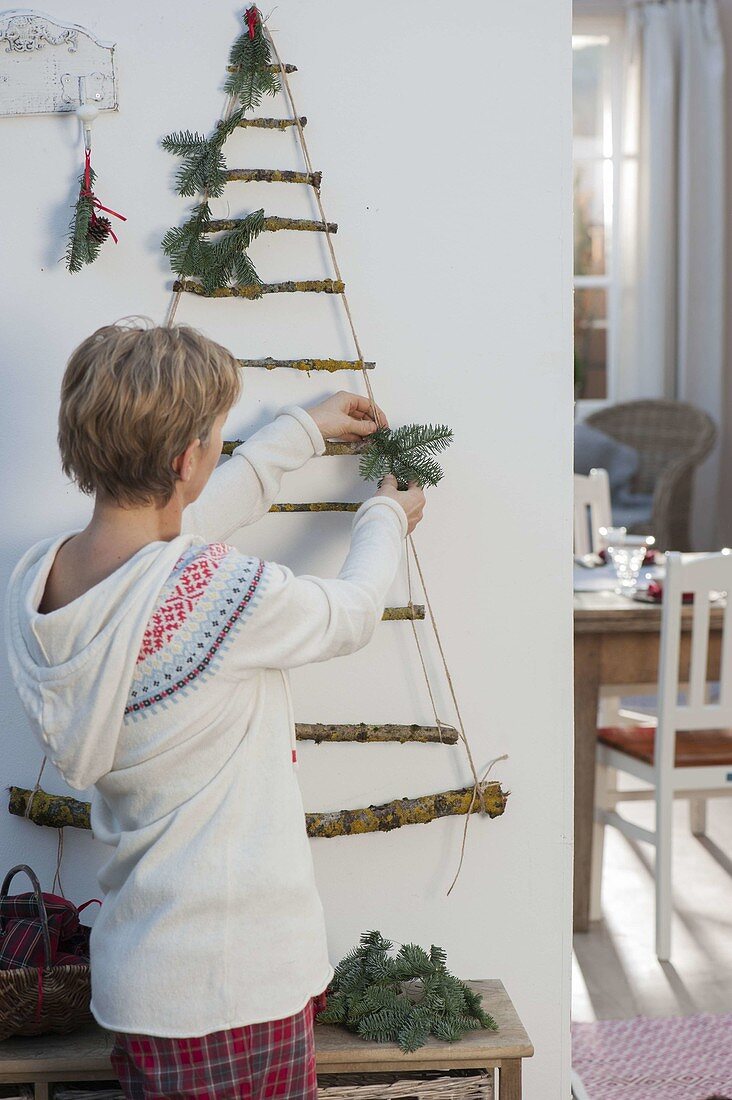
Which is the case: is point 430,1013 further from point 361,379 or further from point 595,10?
point 595,10

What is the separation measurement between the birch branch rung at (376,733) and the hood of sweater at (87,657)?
575 millimetres

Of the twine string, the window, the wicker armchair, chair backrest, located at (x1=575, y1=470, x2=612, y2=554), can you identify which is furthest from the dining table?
the window

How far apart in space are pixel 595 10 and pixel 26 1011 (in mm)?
6217

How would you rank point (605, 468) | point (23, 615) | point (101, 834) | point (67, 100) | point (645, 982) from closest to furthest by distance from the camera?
point (23, 615), point (101, 834), point (67, 100), point (645, 982), point (605, 468)

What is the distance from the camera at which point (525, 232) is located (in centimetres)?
182

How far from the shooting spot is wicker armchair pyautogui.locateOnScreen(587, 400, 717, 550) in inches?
237

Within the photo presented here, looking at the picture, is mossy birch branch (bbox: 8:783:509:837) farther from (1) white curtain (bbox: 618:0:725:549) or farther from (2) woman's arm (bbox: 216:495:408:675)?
(1) white curtain (bbox: 618:0:725:549)

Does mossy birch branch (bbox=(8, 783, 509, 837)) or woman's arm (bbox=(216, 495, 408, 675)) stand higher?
woman's arm (bbox=(216, 495, 408, 675))

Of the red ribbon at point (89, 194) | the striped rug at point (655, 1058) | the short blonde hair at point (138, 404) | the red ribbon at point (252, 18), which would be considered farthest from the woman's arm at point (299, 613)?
the striped rug at point (655, 1058)

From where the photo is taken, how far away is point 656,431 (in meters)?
6.29

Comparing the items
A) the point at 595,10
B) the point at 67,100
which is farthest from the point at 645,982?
the point at 595,10

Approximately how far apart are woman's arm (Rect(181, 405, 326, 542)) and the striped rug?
1.36 metres

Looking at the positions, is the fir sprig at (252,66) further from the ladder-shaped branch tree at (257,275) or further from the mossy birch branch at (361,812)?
the mossy birch branch at (361,812)

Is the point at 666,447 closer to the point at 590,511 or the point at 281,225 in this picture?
the point at 590,511
